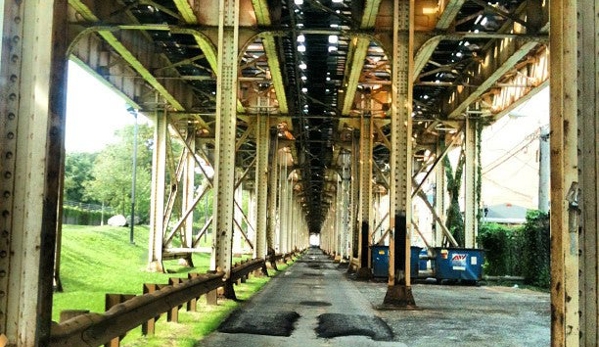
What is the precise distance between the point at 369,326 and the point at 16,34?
23.5 ft

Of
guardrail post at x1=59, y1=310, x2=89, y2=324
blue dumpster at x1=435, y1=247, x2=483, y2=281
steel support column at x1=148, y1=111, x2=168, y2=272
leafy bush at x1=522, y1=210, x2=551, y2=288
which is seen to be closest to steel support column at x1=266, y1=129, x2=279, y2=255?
steel support column at x1=148, y1=111, x2=168, y2=272

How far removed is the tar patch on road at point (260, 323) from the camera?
30.6ft

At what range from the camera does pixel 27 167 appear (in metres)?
4.48

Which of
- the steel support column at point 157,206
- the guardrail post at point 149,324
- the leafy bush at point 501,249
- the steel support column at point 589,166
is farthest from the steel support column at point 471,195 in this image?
the steel support column at point 589,166

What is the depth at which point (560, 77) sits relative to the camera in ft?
18.6

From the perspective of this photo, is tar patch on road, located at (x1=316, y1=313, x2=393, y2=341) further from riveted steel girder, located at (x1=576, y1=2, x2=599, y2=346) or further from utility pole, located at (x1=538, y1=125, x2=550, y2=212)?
utility pole, located at (x1=538, y1=125, x2=550, y2=212)

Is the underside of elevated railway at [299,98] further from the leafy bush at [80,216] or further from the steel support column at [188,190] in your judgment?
the leafy bush at [80,216]

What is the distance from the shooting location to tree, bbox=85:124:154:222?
61250mm

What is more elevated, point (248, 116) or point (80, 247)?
point (248, 116)

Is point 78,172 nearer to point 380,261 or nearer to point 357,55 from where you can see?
point 380,261

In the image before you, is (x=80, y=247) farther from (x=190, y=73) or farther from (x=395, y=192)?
(x=395, y=192)

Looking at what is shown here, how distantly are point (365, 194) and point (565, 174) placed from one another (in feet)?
63.0

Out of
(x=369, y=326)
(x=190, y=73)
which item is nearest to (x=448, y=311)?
(x=369, y=326)

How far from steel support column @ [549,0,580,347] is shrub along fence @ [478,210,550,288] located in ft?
60.3
